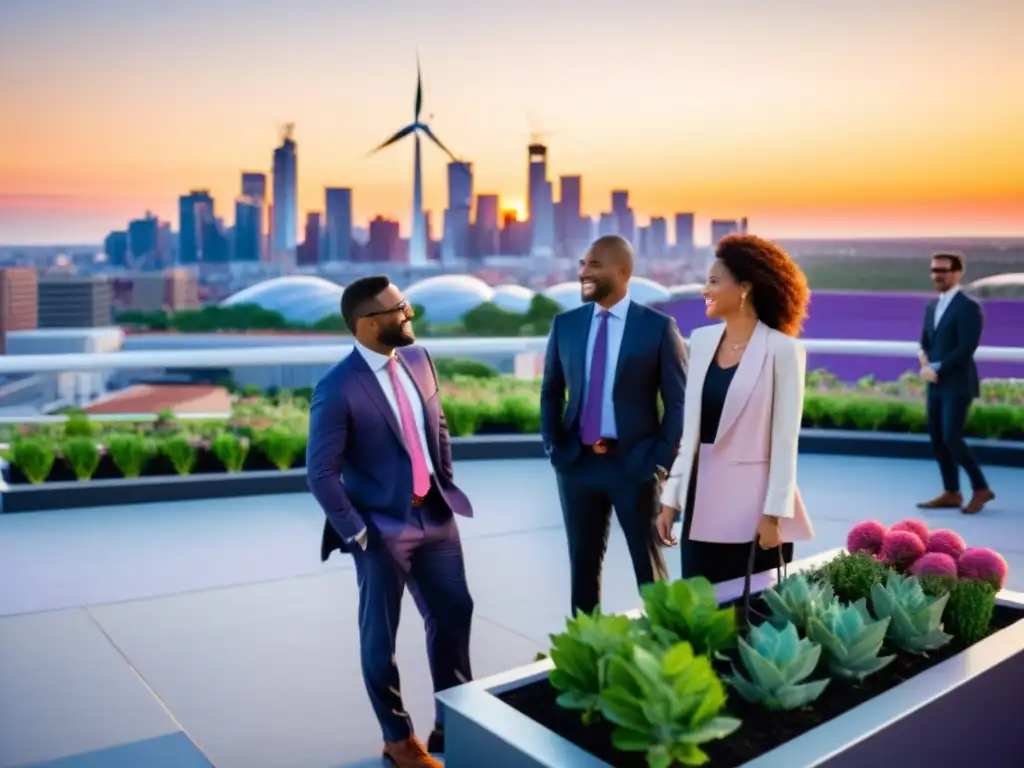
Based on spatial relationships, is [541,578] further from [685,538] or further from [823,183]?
[823,183]

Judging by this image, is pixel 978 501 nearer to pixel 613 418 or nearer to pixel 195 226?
pixel 613 418

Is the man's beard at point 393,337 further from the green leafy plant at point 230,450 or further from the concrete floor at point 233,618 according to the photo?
the green leafy plant at point 230,450

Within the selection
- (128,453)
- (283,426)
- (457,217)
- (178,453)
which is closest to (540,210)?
(457,217)

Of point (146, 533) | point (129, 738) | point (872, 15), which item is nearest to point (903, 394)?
point (872, 15)

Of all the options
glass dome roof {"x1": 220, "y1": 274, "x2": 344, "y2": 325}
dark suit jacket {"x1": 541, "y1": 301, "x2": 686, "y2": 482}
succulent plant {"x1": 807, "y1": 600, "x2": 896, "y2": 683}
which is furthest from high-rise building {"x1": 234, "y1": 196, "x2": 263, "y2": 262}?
succulent plant {"x1": 807, "y1": 600, "x2": 896, "y2": 683}

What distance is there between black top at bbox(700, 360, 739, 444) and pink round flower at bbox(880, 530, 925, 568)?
0.66 m

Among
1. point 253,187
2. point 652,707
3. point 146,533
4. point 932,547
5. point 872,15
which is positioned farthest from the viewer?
point 253,187

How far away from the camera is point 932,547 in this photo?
3586 mm

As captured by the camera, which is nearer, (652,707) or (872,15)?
(652,707)

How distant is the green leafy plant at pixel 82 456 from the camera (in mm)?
8086

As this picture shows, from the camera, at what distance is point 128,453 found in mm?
8234

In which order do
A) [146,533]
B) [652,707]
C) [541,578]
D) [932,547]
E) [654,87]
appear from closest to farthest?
[652,707]
[932,547]
[541,578]
[146,533]
[654,87]

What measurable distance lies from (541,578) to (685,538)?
8.27ft

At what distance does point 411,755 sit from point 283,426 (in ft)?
18.6
